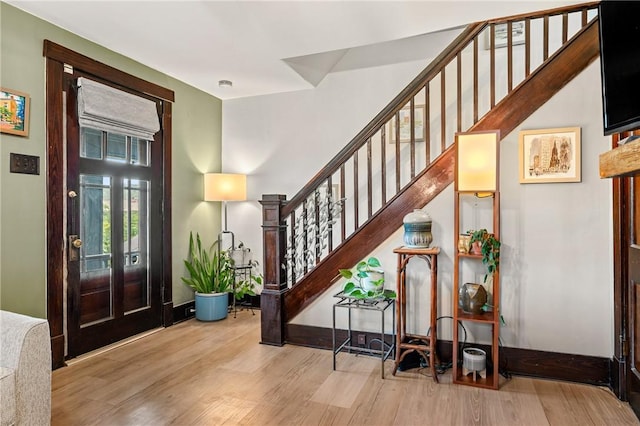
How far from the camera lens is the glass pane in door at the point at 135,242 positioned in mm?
3539

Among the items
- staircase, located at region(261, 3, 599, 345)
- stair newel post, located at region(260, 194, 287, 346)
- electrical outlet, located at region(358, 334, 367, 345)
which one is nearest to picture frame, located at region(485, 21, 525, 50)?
staircase, located at region(261, 3, 599, 345)

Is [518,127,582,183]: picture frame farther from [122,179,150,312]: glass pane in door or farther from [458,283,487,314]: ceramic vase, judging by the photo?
[122,179,150,312]: glass pane in door

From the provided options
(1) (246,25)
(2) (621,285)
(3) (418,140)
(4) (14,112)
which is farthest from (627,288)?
(4) (14,112)

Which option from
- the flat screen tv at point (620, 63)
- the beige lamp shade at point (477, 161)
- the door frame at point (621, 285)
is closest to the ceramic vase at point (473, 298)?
the beige lamp shade at point (477, 161)

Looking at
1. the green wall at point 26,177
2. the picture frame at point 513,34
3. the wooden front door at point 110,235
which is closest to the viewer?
the green wall at point 26,177

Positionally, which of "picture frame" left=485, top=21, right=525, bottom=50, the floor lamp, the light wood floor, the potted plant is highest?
"picture frame" left=485, top=21, right=525, bottom=50

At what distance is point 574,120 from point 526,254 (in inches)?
37.9

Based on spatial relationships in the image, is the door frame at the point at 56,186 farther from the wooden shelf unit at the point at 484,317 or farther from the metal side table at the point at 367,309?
the wooden shelf unit at the point at 484,317

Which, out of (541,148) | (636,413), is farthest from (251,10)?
(636,413)

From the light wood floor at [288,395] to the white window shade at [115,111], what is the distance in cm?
190

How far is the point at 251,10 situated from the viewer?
2.68 meters

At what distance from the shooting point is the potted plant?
4062 mm

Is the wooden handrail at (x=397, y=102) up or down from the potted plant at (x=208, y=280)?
up

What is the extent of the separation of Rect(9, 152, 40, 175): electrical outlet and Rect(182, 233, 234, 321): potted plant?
171 cm
